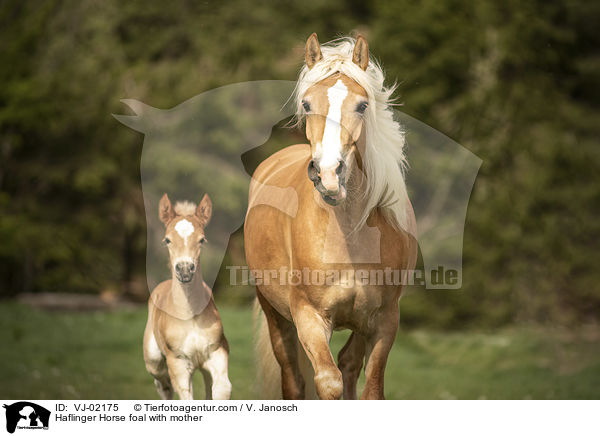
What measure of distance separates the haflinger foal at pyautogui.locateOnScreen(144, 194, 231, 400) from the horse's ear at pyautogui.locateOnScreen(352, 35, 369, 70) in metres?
1.21

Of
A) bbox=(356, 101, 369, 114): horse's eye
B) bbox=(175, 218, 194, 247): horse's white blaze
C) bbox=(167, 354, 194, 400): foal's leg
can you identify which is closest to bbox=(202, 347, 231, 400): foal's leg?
bbox=(167, 354, 194, 400): foal's leg

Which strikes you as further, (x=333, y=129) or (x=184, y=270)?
(x=184, y=270)

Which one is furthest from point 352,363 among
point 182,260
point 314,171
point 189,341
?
point 314,171

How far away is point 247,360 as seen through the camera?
835cm

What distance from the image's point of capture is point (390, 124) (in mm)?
3906

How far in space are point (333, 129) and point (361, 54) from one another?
0.57 metres

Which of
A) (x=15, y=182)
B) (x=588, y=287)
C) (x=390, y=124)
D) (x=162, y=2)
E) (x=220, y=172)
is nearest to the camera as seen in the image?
(x=390, y=124)

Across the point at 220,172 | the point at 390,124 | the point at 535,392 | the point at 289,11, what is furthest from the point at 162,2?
the point at 390,124

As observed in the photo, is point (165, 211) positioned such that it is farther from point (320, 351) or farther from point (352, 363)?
point (352, 363)

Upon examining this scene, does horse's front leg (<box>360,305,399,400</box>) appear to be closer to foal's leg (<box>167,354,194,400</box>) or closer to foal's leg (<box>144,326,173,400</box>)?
foal's leg (<box>167,354,194,400</box>)

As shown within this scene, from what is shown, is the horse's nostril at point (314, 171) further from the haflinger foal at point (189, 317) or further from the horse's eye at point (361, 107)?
the haflinger foal at point (189, 317)

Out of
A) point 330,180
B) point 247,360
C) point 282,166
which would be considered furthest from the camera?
point 247,360

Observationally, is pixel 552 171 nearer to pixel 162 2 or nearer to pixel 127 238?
pixel 127 238

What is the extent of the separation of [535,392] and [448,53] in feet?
23.6
